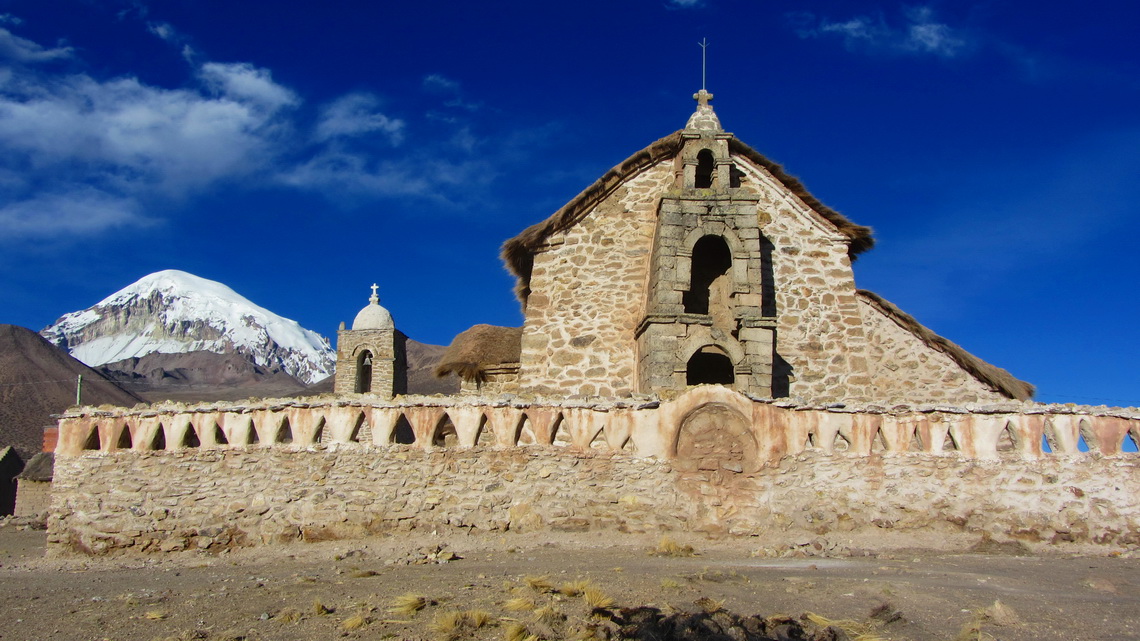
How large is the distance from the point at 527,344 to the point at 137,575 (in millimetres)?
7071

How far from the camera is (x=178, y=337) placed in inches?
3268

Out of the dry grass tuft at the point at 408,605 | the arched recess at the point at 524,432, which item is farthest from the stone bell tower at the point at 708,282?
the dry grass tuft at the point at 408,605

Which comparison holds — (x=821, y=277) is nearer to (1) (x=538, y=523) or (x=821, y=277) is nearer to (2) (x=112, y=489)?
(1) (x=538, y=523)

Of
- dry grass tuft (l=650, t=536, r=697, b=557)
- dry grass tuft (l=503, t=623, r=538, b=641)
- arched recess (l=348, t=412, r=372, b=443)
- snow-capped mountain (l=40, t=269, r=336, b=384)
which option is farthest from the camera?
snow-capped mountain (l=40, t=269, r=336, b=384)

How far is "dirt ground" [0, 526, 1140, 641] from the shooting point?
18.2ft

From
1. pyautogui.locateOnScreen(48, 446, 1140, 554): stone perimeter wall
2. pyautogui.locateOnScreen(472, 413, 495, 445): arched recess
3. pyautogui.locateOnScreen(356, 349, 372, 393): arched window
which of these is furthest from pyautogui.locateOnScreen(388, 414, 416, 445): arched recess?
pyautogui.locateOnScreen(356, 349, 372, 393): arched window

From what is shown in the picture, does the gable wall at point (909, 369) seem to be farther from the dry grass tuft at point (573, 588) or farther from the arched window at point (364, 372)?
the arched window at point (364, 372)

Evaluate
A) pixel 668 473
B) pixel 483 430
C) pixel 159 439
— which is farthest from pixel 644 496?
pixel 159 439

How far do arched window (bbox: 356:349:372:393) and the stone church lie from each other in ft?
28.3

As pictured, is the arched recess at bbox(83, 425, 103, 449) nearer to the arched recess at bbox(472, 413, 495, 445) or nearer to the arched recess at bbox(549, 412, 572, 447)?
the arched recess at bbox(472, 413, 495, 445)

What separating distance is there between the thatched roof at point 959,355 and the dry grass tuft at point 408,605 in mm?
10571

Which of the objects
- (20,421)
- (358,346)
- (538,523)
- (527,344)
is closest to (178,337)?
(20,421)

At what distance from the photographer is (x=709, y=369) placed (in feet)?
45.7

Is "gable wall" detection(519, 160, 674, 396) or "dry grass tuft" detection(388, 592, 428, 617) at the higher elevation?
"gable wall" detection(519, 160, 674, 396)
